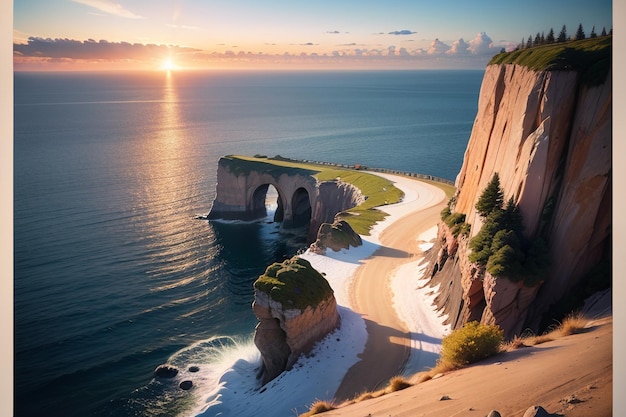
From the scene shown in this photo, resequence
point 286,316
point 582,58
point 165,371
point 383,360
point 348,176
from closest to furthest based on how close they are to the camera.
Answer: point 582,58, point 383,360, point 286,316, point 165,371, point 348,176

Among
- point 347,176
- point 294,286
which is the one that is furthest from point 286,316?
point 347,176

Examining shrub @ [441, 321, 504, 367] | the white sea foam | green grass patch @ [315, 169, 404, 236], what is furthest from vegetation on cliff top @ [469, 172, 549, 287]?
green grass patch @ [315, 169, 404, 236]

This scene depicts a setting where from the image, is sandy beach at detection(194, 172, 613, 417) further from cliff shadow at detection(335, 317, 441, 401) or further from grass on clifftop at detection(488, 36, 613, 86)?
grass on clifftop at detection(488, 36, 613, 86)

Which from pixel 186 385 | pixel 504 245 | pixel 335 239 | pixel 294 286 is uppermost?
pixel 504 245

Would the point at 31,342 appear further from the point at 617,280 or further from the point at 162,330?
the point at 617,280

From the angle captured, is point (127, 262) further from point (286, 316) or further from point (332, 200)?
point (286, 316)

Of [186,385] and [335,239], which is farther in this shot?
[335,239]

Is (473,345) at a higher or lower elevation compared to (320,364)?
higher
